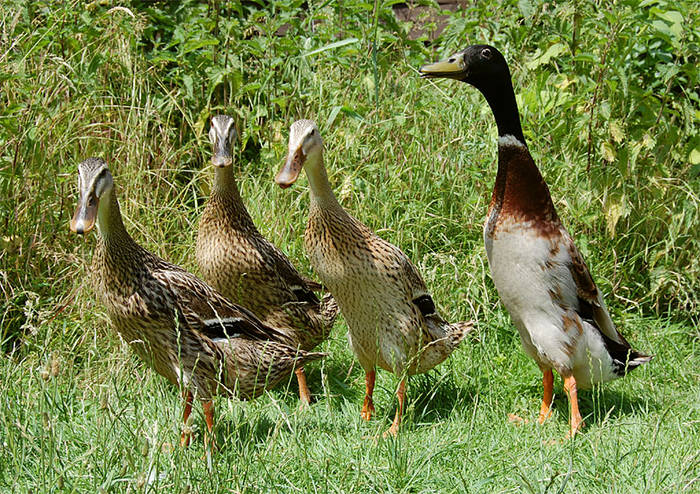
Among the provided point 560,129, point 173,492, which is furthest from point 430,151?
point 173,492

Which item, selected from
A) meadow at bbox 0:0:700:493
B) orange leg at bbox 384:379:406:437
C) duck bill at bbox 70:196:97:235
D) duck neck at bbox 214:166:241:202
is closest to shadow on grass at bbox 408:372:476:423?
meadow at bbox 0:0:700:493

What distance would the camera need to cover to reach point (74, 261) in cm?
532

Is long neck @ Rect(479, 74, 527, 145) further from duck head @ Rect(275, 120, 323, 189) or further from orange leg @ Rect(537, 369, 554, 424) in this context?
orange leg @ Rect(537, 369, 554, 424)

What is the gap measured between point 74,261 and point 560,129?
3.24 metres

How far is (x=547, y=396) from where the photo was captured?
14.6 ft

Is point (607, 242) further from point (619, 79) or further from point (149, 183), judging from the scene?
point (149, 183)

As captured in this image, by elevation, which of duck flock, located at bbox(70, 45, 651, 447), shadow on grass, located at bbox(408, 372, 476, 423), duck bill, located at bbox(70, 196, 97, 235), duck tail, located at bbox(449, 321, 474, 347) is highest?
duck bill, located at bbox(70, 196, 97, 235)

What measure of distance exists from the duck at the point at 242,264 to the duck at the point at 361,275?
558 mm

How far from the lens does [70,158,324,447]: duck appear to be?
3834 mm

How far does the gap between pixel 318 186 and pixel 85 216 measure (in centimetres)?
118

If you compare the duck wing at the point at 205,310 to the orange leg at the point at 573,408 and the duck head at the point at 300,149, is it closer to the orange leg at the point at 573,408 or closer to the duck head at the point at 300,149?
the duck head at the point at 300,149

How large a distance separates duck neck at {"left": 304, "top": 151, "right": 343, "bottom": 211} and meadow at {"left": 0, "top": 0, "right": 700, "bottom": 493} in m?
1.04

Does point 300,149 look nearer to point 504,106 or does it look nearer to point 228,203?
point 228,203

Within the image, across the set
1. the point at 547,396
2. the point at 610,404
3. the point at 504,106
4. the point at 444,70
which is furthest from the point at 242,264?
the point at 610,404
